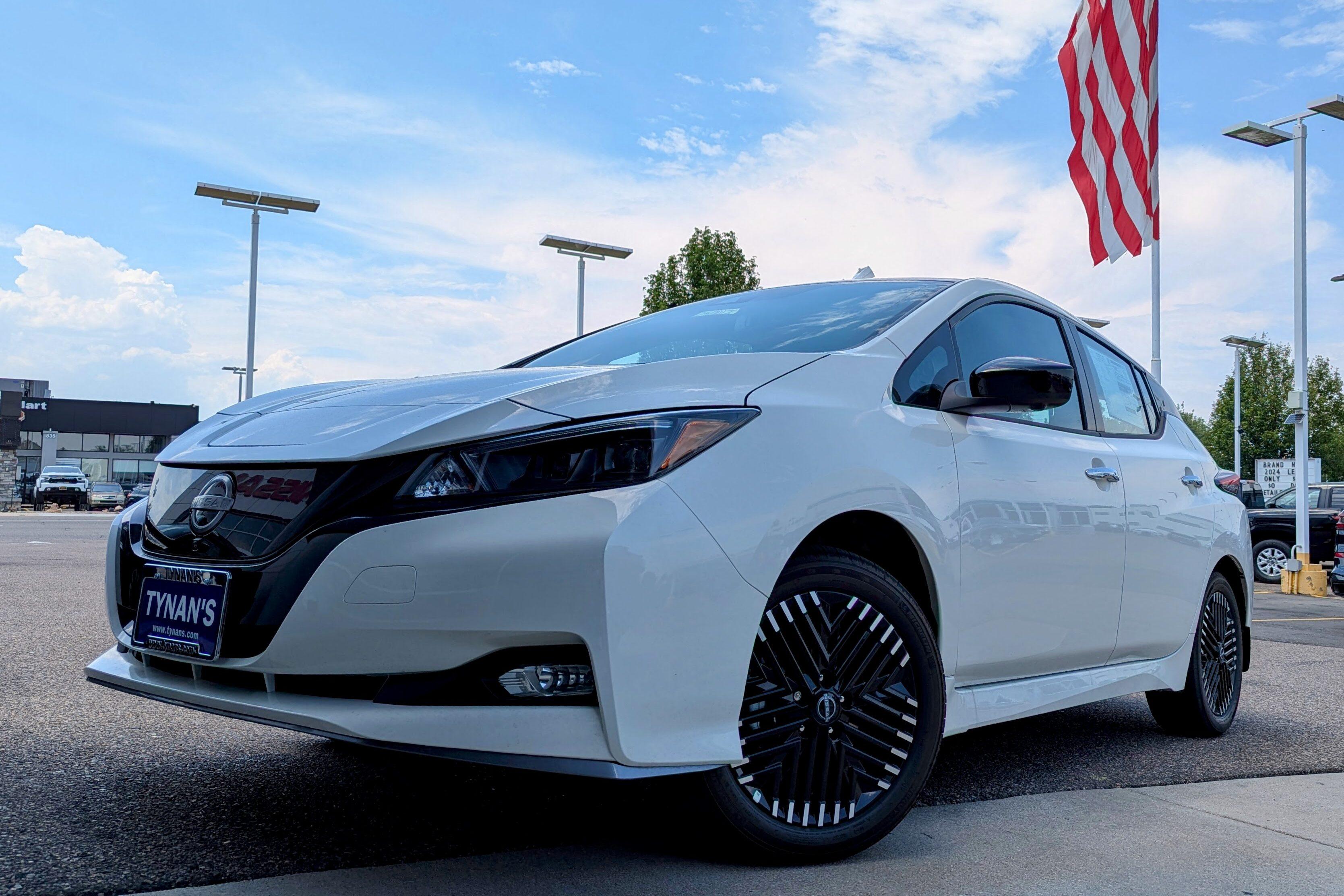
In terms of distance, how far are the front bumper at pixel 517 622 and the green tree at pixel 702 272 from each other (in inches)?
1122

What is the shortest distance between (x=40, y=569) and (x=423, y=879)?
1000 centimetres

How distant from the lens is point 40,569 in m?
10.9

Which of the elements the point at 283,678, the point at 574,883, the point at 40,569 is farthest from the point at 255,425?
the point at 40,569

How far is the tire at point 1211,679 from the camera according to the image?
4531 mm

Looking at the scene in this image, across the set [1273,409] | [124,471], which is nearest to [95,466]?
[124,471]

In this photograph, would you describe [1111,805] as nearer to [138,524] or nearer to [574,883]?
[574,883]

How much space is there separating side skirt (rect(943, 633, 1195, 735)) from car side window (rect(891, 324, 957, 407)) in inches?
29.9

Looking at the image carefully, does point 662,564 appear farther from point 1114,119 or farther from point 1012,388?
point 1114,119

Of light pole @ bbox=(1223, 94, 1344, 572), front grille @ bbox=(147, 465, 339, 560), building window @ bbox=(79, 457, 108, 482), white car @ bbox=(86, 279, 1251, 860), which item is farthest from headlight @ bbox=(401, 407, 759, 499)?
building window @ bbox=(79, 457, 108, 482)

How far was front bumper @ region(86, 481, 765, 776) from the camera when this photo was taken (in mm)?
2277

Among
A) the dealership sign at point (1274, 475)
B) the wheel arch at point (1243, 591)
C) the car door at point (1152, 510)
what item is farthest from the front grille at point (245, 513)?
the dealership sign at point (1274, 475)

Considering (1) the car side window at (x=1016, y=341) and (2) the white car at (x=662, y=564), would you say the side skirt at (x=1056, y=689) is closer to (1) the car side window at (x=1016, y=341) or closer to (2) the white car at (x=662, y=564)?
(2) the white car at (x=662, y=564)

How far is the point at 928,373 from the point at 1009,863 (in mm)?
1304

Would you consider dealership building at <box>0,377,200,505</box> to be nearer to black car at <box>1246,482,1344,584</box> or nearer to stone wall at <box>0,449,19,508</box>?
stone wall at <box>0,449,19,508</box>
